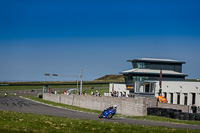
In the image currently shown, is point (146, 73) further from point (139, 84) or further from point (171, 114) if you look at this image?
point (171, 114)

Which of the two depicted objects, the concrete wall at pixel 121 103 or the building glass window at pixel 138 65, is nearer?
the concrete wall at pixel 121 103

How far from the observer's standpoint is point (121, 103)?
142 ft

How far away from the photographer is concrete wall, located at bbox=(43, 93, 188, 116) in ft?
123

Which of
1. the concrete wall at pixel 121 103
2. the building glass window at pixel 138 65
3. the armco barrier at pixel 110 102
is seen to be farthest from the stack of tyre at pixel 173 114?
the building glass window at pixel 138 65

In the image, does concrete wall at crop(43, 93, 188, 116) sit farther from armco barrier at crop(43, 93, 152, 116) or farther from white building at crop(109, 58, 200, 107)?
white building at crop(109, 58, 200, 107)

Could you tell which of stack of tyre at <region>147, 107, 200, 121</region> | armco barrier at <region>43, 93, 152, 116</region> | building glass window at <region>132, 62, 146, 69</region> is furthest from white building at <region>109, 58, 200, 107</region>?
stack of tyre at <region>147, 107, 200, 121</region>

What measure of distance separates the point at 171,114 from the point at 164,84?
28022mm

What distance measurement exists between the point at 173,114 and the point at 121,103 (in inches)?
461

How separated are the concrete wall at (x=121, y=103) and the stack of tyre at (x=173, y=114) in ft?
4.36

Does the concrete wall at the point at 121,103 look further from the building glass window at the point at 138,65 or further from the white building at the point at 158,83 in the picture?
the building glass window at the point at 138,65

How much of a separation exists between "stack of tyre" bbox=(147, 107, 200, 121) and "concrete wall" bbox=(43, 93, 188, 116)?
1.33 metres

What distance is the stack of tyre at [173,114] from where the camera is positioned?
1193 inches

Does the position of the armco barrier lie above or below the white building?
below

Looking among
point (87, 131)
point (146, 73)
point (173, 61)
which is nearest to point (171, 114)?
point (87, 131)
